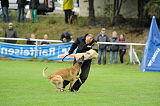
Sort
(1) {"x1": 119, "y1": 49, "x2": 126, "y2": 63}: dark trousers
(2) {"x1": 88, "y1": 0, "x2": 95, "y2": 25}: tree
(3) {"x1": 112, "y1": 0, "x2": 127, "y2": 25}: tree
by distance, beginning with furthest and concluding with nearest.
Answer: (3) {"x1": 112, "y1": 0, "x2": 127, "y2": 25}: tree < (2) {"x1": 88, "y1": 0, "x2": 95, "y2": 25}: tree < (1) {"x1": 119, "y1": 49, "x2": 126, "y2": 63}: dark trousers

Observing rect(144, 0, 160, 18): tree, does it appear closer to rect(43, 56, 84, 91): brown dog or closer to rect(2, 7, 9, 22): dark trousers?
rect(2, 7, 9, 22): dark trousers

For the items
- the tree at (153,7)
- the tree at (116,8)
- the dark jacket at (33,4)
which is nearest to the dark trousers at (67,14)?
the dark jacket at (33,4)

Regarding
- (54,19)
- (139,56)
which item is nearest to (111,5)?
(54,19)

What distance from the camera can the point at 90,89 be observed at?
1529cm

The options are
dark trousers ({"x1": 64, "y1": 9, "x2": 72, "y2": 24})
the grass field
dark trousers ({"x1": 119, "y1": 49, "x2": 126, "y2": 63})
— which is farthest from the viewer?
dark trousers ({"x1": 64, "y1": 9, "x2": 72, "y2": 24})

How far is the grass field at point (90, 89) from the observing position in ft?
38.2

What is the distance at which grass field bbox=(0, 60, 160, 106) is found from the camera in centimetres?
1166

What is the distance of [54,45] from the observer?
26578 mm

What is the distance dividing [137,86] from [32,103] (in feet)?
19.4

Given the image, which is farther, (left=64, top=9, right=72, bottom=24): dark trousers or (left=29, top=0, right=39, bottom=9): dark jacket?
(left=64, top=9, right=72, bottom=24): dark trousers

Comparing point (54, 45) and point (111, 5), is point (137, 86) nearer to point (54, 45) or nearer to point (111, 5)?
point (54, 45)

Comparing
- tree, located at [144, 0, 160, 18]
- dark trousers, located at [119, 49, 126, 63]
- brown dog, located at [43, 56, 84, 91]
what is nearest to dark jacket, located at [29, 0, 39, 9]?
tree, located at [144, 0, 160, 18]

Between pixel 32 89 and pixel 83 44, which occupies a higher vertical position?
pixel 83 44

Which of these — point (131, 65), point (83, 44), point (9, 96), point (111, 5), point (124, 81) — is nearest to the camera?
point (9, 96)
